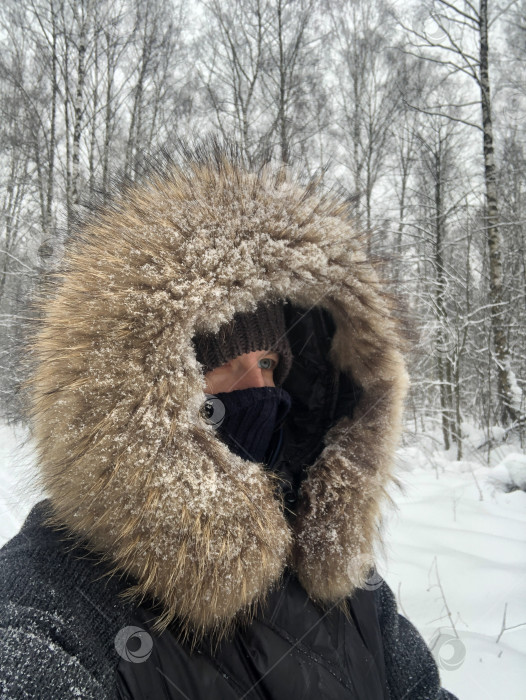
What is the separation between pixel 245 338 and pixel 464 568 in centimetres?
271

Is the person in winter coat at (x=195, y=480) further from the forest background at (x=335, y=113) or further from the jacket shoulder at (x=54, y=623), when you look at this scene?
the forest background at (x=335, y=113)

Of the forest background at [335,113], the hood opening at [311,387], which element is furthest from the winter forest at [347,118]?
the hood opening at [311,387]

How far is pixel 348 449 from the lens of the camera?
4.45ft

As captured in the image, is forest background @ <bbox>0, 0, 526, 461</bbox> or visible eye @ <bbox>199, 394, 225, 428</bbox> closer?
visible eye @ <bbox>199, 394, 225, 428</bbox>

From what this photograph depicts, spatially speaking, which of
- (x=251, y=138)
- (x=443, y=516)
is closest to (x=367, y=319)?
(x=443, y=516)

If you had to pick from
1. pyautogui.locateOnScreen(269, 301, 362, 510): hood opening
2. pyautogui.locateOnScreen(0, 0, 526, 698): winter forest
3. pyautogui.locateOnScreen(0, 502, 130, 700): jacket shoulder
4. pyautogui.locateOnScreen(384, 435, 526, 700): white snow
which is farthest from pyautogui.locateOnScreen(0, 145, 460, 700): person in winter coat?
pyautogui.locateOnScreen(0, 0, 526, 698): winter forest

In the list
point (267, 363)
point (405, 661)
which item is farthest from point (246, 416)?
point (405, 661)

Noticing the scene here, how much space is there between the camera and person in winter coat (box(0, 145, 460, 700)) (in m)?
0.82

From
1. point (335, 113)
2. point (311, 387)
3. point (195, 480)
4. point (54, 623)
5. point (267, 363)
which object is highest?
point (335, 113)

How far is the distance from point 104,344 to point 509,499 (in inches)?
180

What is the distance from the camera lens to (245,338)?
1.35m

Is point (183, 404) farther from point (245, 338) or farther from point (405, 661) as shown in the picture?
point (405, 661)

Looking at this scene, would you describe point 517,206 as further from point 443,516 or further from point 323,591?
point 323,591

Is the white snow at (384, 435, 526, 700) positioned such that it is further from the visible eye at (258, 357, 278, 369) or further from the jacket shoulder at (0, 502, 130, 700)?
the jacket shoulder at (0, 502, 130, 700)
